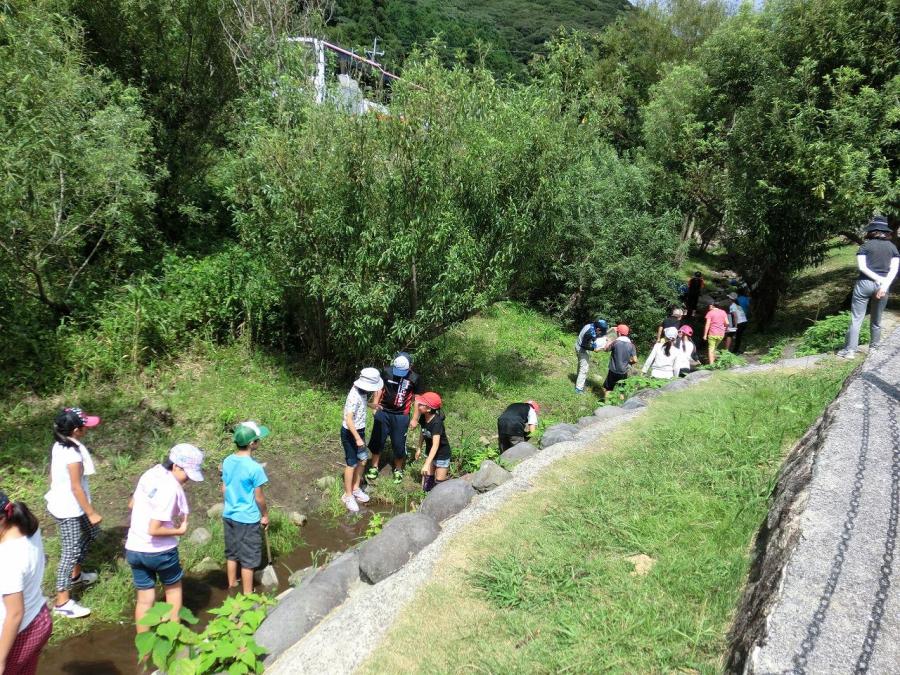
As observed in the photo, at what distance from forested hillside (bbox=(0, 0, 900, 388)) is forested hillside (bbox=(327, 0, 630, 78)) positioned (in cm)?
3330

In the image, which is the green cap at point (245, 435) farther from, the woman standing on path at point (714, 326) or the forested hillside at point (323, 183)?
the woman standing on path at point (714, 326)

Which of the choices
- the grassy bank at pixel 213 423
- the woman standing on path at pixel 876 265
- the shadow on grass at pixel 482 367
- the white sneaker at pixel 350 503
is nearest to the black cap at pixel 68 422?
the grassy bank at pixel 213 423

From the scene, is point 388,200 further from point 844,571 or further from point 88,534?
point 844,571

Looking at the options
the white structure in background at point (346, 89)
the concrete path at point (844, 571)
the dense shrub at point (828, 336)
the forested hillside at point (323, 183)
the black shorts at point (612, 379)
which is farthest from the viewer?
the black shorts at point (612, 379)

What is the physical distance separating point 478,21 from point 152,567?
308 ft

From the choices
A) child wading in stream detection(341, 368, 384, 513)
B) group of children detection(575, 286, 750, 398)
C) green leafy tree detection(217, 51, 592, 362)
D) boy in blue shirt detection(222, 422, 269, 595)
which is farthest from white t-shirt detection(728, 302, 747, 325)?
boy in blue shirt detection(222, 422, 269, 595)

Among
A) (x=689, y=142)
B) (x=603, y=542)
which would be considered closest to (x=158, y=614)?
(x=603, y=542)

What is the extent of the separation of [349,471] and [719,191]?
46.5 feet

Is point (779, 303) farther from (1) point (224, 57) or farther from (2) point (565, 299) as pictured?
(1) point (224, 57)

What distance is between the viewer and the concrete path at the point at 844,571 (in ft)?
8.32

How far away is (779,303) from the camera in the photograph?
15.4m

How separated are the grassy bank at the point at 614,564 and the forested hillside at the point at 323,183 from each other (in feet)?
13.6

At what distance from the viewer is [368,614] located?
13.0 ft

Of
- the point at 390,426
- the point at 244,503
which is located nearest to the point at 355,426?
the point at 390,426
